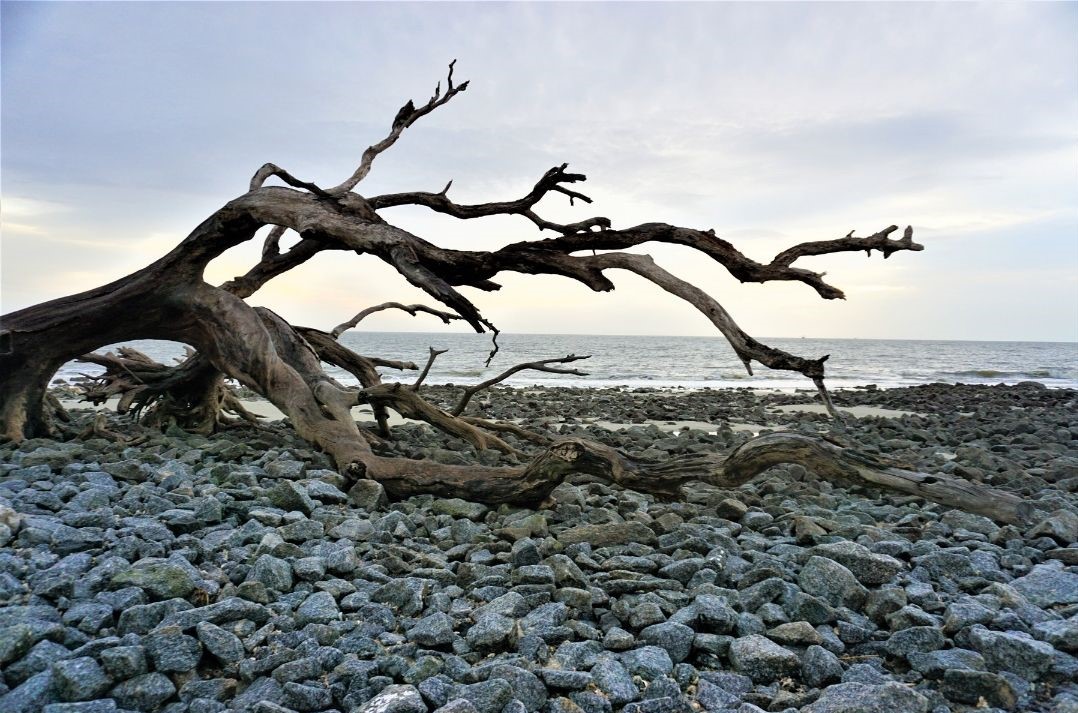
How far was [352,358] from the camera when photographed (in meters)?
9.00

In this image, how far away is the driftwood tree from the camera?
489 cm

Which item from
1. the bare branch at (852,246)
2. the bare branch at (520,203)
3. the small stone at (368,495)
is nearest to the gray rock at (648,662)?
the small stone at (368,495)

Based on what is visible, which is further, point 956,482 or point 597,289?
point 597,289

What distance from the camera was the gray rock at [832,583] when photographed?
339cm

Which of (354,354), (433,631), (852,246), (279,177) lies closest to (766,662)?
(433,631)

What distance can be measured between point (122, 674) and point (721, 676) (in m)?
2.26

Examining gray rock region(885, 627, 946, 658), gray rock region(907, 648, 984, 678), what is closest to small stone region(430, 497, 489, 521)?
gray rock region(885, 627, 946, 658)

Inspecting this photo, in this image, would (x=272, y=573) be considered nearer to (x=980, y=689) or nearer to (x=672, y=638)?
(x=672, y=638)

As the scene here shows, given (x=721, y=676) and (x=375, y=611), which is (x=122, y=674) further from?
(x=721, y=676)

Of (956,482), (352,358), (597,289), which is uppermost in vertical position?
(597,289)

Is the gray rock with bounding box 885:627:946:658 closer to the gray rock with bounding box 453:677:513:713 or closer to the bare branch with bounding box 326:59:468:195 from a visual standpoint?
the gray rock with bounding box 453:677:513:713

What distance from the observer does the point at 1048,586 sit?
3582 millimetres

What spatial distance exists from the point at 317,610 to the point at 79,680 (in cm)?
92

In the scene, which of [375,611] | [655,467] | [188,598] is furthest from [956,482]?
[188,598]
